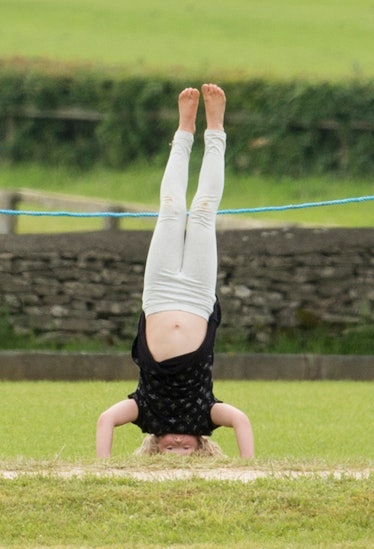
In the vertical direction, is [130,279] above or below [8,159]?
below

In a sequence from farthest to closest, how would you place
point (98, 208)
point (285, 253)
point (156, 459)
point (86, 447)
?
point (98, 208), point (285, 253), point (86, 447), point (156, 459)

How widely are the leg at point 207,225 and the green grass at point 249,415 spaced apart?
3.32 feet

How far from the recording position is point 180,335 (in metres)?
8.94

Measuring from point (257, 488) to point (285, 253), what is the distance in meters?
7.88

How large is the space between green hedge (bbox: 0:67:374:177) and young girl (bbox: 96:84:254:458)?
1368cm

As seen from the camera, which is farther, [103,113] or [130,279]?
[103,113]

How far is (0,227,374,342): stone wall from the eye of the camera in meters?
15.2

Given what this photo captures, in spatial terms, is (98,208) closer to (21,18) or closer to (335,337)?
(335,337)

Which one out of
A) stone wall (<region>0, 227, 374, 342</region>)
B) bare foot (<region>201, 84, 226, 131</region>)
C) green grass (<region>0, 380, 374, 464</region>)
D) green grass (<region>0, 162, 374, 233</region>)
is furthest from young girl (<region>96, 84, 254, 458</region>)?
green grass (<region>0, 162, 374, 233</region>)

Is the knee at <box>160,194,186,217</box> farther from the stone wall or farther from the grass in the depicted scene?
the stone wall

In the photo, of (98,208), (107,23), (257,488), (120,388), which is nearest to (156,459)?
(257,488)

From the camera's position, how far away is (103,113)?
2417cm

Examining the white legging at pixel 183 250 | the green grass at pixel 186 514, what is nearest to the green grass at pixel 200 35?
the white legging at pixel 183 250

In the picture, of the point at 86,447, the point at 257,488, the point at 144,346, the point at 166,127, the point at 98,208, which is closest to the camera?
the point at 257,488
